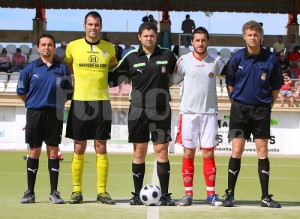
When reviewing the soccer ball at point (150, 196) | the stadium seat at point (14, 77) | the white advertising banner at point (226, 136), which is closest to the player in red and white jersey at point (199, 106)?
the soccer ball at point (150, 196)

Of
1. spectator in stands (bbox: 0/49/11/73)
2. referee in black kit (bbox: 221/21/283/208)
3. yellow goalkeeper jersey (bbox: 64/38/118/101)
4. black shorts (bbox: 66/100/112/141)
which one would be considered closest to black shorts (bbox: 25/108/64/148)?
black shorts (bbox: 66/100/112/141)

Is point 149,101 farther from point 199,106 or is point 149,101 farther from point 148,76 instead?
point 199,106

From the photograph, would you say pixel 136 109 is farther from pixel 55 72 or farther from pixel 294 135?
pixel 294 135

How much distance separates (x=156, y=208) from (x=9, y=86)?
53.6ft

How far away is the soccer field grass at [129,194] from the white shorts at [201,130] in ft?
2.51


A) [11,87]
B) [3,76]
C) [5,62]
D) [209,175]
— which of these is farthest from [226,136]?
[209,175]

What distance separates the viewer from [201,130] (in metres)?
8.84

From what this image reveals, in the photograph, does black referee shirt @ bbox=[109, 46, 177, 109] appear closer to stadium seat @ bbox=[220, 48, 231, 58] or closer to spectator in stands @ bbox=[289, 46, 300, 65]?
spectator in stands @ bbox=[289, 46, 300, 65]

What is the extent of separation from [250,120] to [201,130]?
2.08 feet

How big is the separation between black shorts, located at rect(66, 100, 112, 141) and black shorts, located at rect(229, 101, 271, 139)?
158 centimetres

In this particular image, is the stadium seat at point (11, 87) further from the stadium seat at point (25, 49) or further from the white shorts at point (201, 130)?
the white shorts at point (201, 130)

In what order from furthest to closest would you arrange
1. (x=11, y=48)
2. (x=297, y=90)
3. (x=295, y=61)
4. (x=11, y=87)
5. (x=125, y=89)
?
(x=11, y=48) → (x=295, y=61) → (x=11, y=87) → (x=125, y=89) → (x=297, y=90)

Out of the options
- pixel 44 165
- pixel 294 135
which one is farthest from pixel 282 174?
pixel 294 135

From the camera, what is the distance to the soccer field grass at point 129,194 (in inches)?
304
